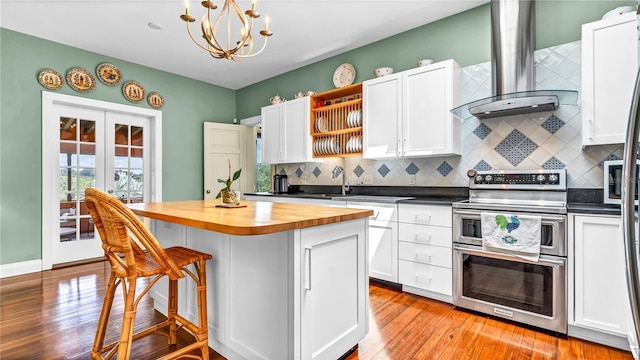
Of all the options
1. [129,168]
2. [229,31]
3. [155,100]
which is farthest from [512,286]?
[155,100]

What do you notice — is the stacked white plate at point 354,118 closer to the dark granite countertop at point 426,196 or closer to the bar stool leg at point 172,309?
the dark granite countertop at point 426,196

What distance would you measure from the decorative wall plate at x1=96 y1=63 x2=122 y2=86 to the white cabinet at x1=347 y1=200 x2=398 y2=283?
146 inches

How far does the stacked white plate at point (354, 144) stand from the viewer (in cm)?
367

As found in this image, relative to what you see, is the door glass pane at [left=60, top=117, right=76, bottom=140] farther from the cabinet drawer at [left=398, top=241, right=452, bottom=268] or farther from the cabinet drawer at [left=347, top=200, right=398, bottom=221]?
the cabinet drawer at [left=398, top=241, right=452, bottom=268]

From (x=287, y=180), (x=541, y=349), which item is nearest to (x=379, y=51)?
(x=287, y=180)

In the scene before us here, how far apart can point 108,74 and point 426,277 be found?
15.0 feet

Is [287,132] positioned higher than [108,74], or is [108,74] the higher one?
[108,74]

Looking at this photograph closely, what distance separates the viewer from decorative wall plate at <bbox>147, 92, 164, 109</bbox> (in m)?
4.54

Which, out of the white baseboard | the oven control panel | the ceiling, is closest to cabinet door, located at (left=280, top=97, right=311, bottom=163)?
the ceiling

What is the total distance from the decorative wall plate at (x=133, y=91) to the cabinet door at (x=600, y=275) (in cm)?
507

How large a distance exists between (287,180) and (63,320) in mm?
3064

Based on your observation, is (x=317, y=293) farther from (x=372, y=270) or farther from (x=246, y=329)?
(x=372, y=270)

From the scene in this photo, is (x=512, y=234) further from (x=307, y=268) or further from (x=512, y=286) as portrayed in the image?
(x=307, y=268)

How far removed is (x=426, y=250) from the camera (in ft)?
9.00
